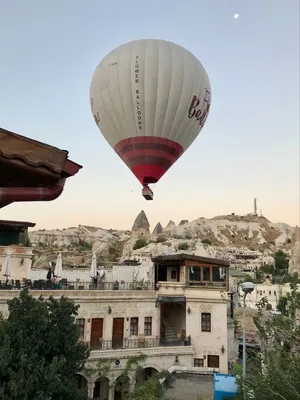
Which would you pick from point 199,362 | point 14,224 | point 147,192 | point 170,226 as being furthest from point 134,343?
point 170,226

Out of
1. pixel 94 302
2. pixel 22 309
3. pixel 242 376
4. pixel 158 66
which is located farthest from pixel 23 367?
pixel 158 66

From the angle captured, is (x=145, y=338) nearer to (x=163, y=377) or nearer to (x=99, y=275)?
(x=163, y=377)

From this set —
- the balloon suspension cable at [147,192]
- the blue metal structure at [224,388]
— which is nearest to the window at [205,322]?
the blue metal structure at [224,388]

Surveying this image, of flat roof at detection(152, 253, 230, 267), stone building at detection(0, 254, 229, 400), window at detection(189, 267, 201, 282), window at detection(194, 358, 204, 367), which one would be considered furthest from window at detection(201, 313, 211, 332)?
flat roof at detection(152, 253, 230, 267)

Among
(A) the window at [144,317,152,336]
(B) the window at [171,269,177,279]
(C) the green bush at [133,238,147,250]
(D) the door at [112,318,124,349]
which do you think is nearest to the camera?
(D) the door at [112,318,124,349]

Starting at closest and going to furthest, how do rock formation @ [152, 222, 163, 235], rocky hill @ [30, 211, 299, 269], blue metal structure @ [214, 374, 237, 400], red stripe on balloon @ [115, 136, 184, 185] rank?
blue metal structure @ [214, 374, 237, 400] → red stripe on balloon @ [115, 136, 184, 185] → rocky hill @ [30, 211, 299, 269] → rock formation @ [152, 222, 163, 235]

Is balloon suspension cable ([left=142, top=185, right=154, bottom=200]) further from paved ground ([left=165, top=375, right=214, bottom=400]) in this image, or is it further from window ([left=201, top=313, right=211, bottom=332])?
paved ground ([left=165, top=375, right=214, bottom=400])

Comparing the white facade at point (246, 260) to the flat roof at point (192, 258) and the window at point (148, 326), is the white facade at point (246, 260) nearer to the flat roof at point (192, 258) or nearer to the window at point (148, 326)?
the flat roof at point (192, 258)

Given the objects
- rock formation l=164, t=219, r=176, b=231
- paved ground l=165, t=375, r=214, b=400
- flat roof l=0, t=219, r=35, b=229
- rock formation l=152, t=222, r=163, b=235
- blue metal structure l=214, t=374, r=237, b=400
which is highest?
rock formation l=164, t=219, r=176, b=231
